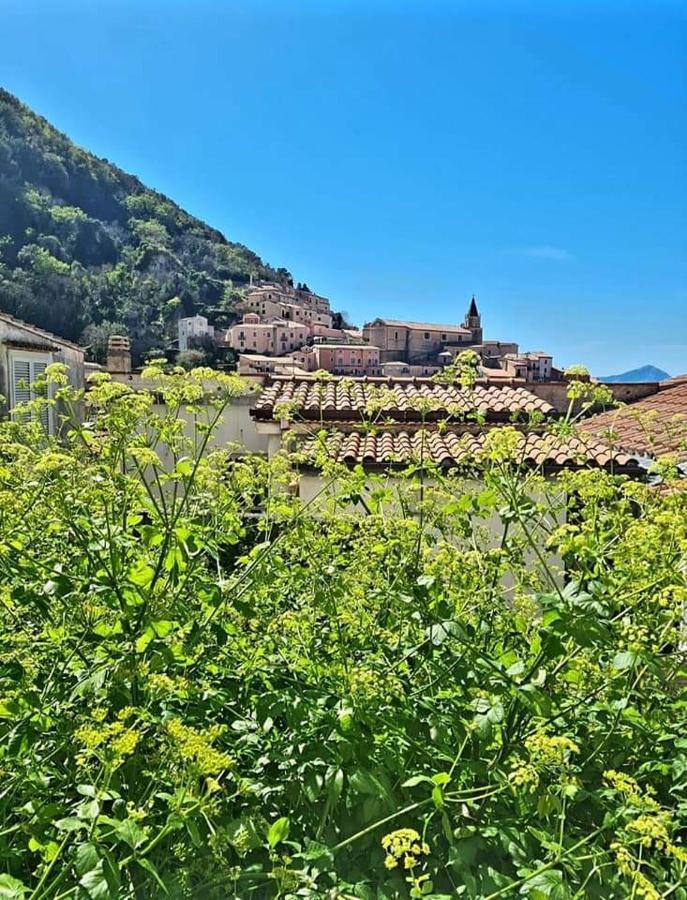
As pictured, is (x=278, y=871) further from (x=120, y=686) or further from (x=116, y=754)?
(x=120, y=686)

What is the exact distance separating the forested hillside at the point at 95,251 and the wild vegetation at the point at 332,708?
73.7m

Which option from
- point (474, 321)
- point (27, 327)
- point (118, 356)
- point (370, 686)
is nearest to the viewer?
point (370, 686)

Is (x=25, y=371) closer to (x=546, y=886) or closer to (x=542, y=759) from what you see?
(x=542, y=759)

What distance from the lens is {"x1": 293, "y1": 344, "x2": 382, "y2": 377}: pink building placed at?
276 feet

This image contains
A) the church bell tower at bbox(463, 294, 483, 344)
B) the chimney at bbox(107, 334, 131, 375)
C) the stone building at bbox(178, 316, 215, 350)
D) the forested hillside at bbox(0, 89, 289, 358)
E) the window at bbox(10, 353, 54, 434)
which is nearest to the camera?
the window at bbox(10, 353, 54, 434)

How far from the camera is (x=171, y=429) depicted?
271 cm

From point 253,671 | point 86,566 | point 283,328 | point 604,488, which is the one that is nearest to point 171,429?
point 86,566

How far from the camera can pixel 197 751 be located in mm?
1495

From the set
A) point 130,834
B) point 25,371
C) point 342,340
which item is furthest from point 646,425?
point 342,340

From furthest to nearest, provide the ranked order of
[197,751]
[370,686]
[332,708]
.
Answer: [332,708], [370,686], [197,751]

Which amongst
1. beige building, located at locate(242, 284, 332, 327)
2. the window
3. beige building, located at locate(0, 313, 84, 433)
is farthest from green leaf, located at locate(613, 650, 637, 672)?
beige building, located at locate(242, 284, 332, 327)

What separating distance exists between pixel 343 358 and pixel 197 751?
86.6m

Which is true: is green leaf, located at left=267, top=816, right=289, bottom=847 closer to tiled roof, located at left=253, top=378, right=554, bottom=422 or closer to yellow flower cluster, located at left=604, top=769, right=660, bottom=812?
yellow flower cluster, located at left=604, top=769, right=660, bottom=812

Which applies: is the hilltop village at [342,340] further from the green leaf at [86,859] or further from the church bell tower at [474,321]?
the green leaf at [86,859]
